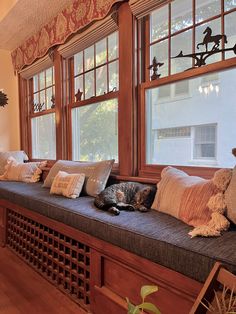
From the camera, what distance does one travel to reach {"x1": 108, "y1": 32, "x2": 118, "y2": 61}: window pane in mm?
2563

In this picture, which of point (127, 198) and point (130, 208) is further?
point (127, 198)

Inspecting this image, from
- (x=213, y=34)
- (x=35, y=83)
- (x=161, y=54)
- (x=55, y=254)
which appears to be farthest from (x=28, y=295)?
(x=35, y=83)

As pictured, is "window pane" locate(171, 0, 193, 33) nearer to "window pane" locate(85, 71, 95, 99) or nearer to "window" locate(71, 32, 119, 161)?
"window" locate(71, 32, 119, 161)

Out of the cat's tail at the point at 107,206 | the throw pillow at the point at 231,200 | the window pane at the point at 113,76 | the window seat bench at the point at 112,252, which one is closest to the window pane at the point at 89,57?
the window pane at the point at 113,76

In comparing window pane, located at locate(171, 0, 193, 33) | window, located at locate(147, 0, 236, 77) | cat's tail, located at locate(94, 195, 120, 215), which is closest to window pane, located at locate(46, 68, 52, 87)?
window, located at locate(147, 0, 236, 77)

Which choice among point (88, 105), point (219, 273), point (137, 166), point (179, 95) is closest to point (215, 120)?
point (179, 95)

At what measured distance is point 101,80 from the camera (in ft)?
9.11

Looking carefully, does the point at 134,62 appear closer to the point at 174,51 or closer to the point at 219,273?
the point at 174,51

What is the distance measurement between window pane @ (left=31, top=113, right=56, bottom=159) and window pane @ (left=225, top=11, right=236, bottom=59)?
2.45 meters

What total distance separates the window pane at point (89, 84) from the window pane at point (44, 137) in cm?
81

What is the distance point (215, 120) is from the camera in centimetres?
184

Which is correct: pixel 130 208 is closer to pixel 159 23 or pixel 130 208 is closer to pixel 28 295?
pixel 28 295

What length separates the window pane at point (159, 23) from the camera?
2117 millimetres

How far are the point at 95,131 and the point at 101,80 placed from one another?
0.54 m
